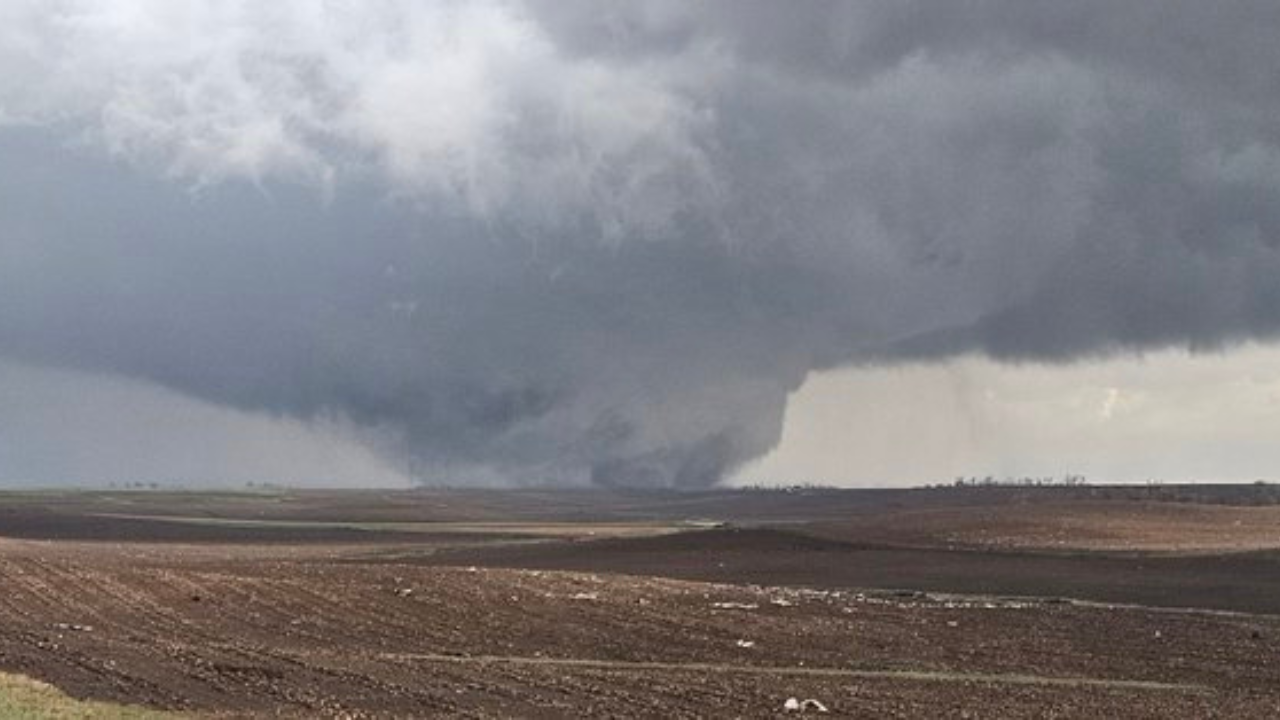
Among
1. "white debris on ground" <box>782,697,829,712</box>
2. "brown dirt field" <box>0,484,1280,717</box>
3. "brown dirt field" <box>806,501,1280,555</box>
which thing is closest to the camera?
"white debris on ground" <box>782,697,829,712</box>

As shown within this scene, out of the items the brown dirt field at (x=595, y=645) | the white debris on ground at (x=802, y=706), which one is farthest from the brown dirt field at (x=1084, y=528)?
the white debris on ground at (x=802, y=706)

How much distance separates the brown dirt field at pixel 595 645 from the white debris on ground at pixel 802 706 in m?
0.37

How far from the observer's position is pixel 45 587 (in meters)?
63.8

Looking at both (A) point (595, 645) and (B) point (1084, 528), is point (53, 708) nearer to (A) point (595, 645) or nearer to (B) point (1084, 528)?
(A) point (595, 645)

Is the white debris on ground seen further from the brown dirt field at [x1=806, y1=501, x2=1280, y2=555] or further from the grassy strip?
the brown dirt field at [x1=806, y1=501, x2=1280, y2=555]

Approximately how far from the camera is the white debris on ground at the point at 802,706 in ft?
111

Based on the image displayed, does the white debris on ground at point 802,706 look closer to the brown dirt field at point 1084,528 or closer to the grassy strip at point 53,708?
the grassy strip at point 53,708

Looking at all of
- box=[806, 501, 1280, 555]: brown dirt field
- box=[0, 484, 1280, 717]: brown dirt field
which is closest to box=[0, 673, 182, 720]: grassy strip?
box=[0, 484, 1280, 717]: brown dirt field

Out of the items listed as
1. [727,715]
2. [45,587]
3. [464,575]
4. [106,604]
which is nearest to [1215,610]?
[464,575]

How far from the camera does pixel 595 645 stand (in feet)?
160

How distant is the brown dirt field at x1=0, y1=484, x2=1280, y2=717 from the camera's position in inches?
1395

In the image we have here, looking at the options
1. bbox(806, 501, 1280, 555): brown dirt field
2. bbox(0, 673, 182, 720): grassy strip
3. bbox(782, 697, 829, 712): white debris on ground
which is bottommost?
bbox(782, 697, 829, 712): white debris on ground

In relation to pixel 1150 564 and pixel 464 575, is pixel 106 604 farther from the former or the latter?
pixel 1150 564

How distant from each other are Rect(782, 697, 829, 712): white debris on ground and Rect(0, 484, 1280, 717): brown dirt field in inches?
14.5
